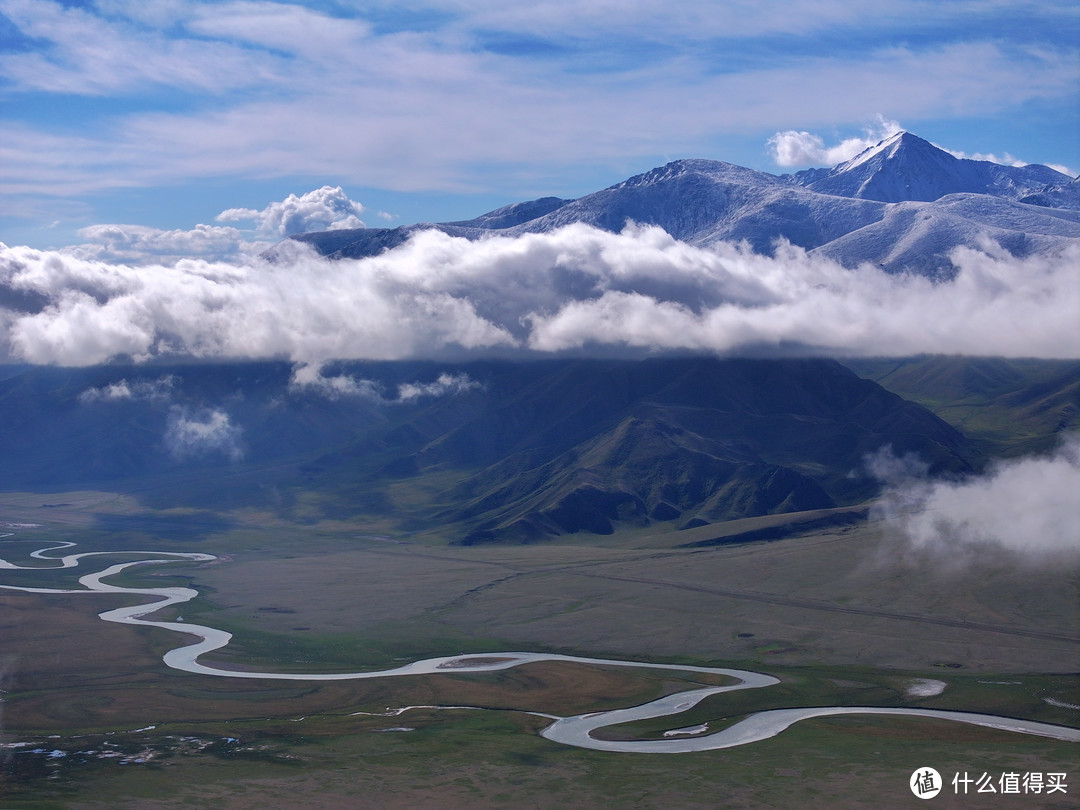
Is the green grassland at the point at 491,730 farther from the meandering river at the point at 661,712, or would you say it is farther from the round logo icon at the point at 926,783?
the meandering river at the point at 661,712

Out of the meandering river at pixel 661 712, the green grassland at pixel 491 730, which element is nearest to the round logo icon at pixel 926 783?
the green grassland at pixel 491 730

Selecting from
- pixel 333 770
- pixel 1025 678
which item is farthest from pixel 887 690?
pixel 333 770

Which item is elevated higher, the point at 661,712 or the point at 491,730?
the point at 491,730

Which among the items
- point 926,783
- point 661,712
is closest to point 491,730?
point 661,712

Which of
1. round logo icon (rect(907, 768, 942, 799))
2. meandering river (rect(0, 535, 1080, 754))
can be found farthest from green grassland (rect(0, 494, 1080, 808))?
meandering river (rect(0, 535, 1080, 754))

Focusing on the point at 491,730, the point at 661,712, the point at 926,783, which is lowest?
the point at 661,712

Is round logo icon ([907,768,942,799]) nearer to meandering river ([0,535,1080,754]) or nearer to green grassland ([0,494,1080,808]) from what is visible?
green grassland ([0,494,1080,808])

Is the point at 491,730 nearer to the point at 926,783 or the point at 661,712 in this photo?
the point at 661,712

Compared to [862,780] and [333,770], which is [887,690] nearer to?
[862,780]
